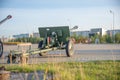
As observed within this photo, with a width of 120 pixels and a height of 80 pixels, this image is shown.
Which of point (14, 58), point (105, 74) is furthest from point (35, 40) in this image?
point (105, 74)

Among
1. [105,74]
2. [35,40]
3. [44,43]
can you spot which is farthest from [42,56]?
[35,40]

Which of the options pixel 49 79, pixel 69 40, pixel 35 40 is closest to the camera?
pixel 49 79

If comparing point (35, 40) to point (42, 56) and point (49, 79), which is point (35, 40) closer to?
point (42, 56)

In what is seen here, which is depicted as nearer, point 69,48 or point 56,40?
point 69,48

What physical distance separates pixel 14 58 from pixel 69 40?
12.4 ft

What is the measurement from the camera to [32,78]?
27.7 ft

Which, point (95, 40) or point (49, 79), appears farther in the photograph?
point (95, 40)

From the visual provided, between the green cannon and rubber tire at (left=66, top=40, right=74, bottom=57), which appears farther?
the green cannon

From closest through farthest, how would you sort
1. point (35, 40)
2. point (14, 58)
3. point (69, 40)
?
point (14, 58), point (69, 40), point (35, 40)

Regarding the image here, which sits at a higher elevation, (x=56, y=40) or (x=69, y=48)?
(x=56, y=40)

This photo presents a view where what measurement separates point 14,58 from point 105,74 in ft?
16.0

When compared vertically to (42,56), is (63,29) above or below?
above

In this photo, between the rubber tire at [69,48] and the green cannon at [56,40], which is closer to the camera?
the rubber tire at [69,48]

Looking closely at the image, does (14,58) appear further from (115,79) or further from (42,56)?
(115,79)
